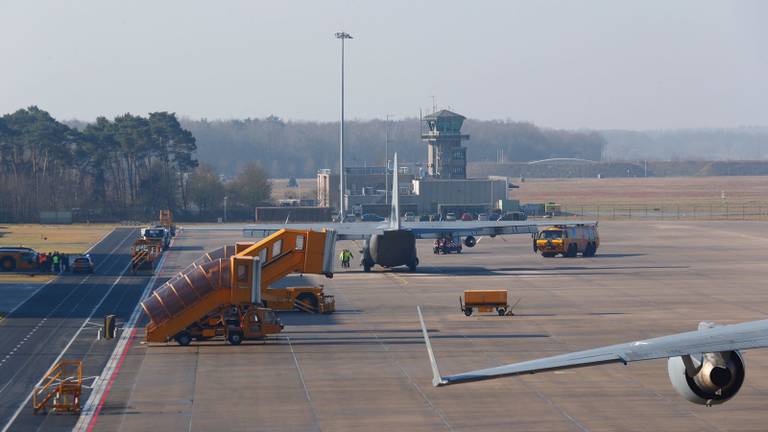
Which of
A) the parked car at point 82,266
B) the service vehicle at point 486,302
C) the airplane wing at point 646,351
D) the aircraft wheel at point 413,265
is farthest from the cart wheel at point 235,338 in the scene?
the parked car at point 82,266

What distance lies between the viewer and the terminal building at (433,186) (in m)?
141

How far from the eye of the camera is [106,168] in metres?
154

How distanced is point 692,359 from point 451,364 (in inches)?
865

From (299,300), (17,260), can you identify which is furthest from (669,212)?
(299,300)

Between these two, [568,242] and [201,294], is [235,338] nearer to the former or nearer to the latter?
[201,294]

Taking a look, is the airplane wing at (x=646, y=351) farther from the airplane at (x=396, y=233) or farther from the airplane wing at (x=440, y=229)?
the airplane wing at (x=440, y=229)

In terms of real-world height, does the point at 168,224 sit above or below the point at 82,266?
above

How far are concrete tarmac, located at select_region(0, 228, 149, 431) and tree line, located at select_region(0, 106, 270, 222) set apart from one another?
6990 centimetres

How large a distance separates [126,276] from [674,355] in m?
62.1

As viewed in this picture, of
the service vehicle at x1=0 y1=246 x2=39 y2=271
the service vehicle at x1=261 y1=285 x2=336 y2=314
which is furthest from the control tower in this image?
the service vehicle at x1=261 y1=285 x2=336 y2=314

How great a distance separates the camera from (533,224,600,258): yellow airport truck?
3187 inches

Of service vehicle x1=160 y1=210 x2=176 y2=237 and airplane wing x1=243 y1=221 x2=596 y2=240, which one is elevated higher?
airplane wing x1=243 y1=221 x2=596 y2=240

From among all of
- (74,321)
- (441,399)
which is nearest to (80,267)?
(74,321)

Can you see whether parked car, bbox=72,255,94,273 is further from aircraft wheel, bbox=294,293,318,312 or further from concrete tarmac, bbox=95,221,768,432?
aircraft wheel, bbox=294,293,318,312
